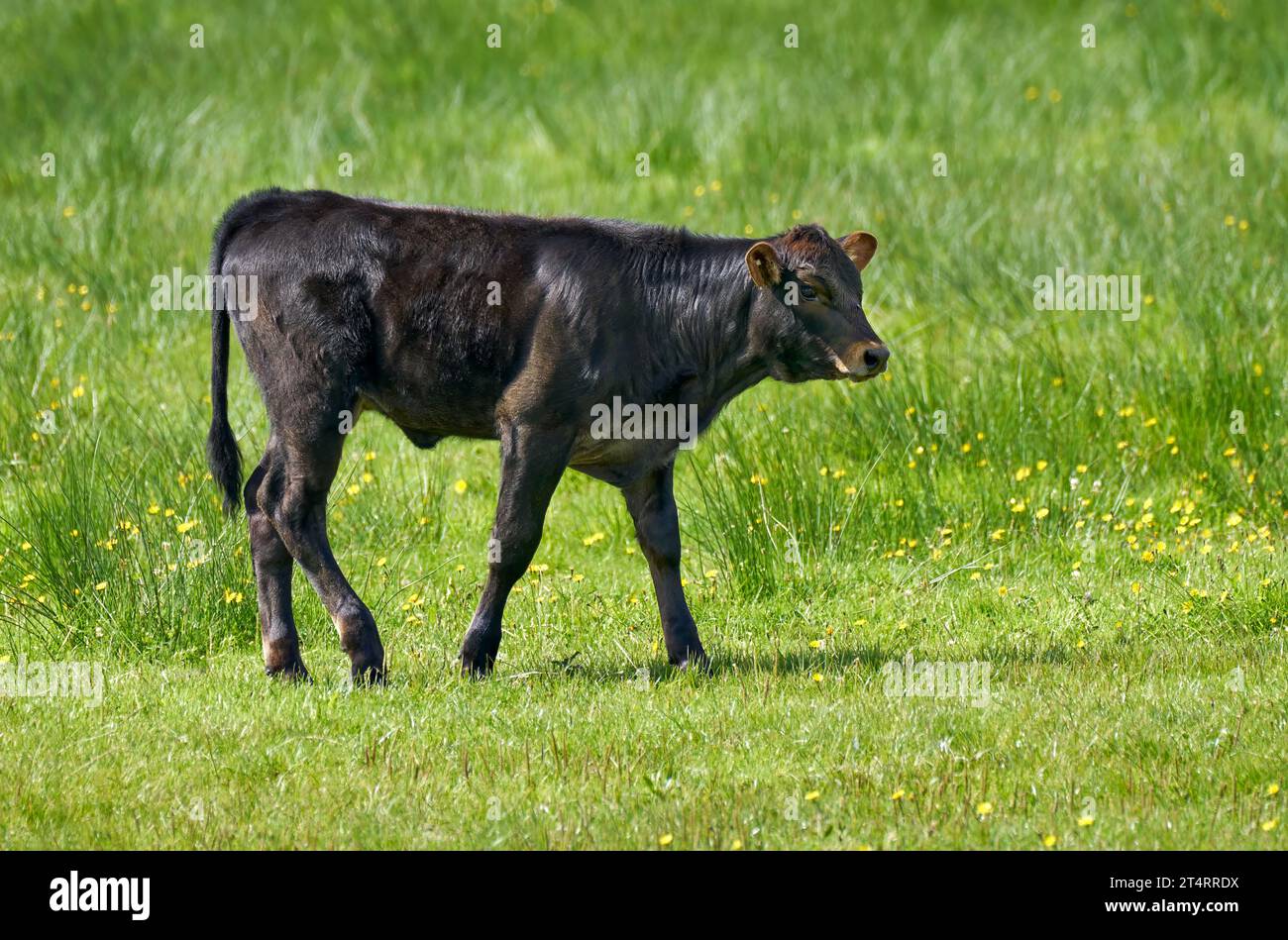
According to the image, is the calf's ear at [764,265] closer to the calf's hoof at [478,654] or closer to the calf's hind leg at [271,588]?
the calf's hoof at [478,654]

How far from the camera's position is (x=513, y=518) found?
7.36m

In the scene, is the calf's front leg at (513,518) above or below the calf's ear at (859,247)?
below

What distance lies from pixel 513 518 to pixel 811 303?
146cm

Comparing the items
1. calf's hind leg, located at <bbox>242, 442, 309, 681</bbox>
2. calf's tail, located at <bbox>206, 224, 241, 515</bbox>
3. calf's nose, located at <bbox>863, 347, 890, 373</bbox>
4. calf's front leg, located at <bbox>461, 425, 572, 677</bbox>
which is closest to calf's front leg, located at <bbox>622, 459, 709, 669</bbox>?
calf's front leg, located at <bbox>461, 425, 572, 677</bbox>

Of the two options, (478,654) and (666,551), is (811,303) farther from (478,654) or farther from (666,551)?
(478,654)

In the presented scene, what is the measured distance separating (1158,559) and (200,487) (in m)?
4.53

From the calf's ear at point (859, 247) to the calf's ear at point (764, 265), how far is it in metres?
0.39

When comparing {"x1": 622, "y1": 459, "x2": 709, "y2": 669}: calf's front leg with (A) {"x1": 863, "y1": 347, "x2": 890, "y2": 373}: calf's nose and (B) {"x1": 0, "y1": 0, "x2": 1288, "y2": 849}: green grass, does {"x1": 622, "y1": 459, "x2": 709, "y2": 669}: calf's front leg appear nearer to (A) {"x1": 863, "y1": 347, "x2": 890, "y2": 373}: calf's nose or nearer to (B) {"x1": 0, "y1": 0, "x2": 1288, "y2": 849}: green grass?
(B) {"x1": 0, "y1": 0, "x2": 1288, "y2": 849}: green grass

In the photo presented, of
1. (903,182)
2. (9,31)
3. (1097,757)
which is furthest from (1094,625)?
(9,31)

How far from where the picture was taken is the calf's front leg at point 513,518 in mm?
7301

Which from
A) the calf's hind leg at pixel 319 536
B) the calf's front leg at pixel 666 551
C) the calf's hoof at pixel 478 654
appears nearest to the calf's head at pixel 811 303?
the calf's front leg at pixel 666 551

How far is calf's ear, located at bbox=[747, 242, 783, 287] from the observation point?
23.7ft

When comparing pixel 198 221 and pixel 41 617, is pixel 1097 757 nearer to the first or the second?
pixel 41 617

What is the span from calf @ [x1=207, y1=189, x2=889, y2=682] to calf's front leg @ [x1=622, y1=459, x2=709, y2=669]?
0.8 inches
